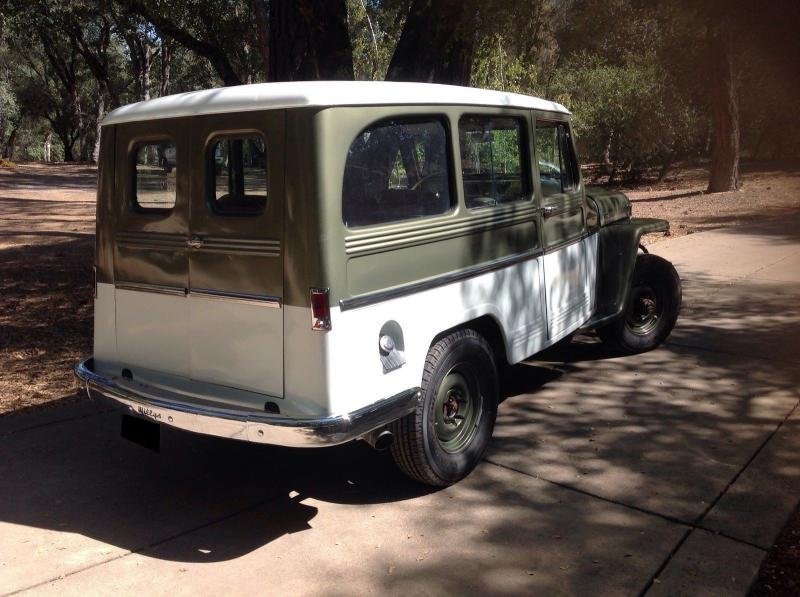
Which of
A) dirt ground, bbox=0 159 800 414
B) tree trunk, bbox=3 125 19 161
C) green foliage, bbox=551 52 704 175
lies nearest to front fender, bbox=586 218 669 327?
dirt ground, bbox=0 159 800 414

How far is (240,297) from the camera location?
3740 mm

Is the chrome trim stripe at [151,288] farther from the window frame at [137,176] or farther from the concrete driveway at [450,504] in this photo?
the concrete driveway at [450,504]

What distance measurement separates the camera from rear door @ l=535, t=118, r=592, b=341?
5113mm

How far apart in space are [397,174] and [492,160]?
2.89 ft

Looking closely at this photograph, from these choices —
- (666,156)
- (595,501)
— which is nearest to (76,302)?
(595,501)

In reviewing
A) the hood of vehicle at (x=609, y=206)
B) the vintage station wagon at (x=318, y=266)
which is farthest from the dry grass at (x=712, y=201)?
the vintage station wagon at (x=318, y=266)

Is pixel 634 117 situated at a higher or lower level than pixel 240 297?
higher

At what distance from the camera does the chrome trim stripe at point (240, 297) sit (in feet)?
11.9

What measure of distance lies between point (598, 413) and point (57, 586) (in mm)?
3371

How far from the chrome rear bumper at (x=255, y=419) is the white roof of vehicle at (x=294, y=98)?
4.45 feet

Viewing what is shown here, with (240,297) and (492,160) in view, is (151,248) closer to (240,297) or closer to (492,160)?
(240,297)

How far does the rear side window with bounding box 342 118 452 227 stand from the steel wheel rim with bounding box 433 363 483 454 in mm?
869

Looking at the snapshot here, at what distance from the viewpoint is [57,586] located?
135 inches

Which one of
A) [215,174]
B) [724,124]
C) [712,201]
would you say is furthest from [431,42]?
[724,124]
